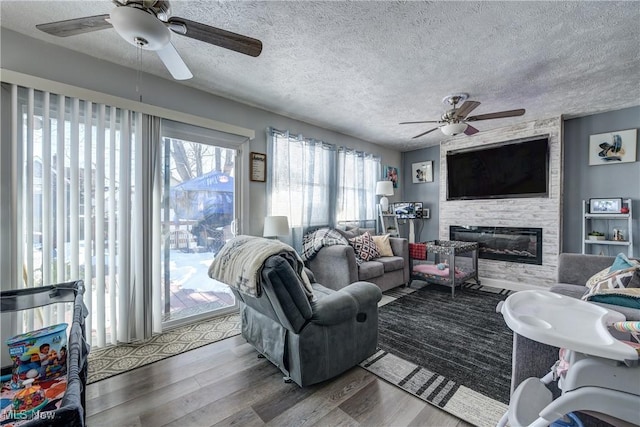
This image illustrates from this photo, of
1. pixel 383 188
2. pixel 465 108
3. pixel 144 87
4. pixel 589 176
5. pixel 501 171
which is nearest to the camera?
pixel 144 87

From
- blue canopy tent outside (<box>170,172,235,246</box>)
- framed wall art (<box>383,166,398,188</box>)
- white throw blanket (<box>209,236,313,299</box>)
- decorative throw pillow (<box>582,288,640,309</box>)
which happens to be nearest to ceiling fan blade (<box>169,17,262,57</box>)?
white throw blanket (<box>209,236,313,299</box>)

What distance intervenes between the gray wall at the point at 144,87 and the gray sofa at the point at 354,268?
0.94 meters

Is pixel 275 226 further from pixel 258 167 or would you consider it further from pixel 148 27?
pixel 148 27

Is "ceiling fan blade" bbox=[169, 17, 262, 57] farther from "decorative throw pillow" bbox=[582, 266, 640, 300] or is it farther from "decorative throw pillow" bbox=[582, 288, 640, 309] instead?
"decorative throw pillow" bbox=[582, 266, 640, 300]

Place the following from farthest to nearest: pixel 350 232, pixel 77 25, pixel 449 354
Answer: pixel 350 232, pixel 449 354, pixel 77 25

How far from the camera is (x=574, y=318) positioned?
3.35 feet

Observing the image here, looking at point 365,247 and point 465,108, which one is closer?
point 465,108

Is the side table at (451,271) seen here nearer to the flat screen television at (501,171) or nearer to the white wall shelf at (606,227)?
the flat screen television at (501,171)

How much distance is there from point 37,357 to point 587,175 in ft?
18.6

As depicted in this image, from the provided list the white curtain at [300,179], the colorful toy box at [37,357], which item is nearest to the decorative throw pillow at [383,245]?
the white curtain at [300,179]

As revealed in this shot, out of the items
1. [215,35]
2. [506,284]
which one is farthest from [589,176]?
[215,35]

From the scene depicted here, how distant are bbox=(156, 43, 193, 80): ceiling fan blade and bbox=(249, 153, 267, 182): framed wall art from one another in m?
1.44

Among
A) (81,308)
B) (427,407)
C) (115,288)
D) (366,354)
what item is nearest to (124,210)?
(115,288)

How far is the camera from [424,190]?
540 centimetres
